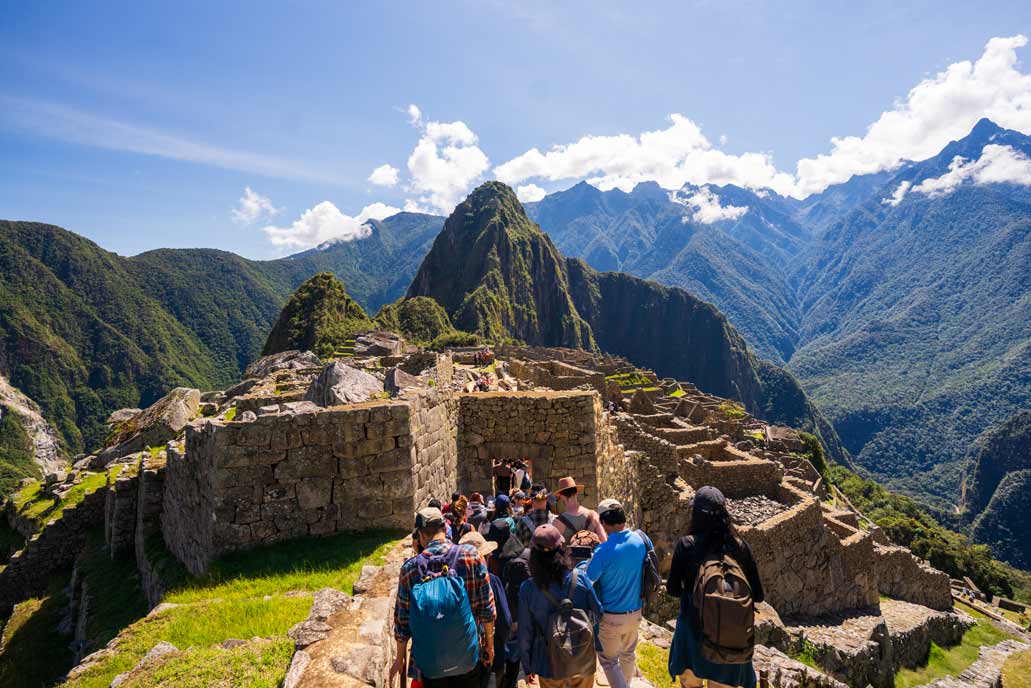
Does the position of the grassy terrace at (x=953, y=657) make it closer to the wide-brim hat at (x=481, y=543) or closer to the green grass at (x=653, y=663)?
the green grass at (x=653, y=663)

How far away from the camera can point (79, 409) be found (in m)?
123

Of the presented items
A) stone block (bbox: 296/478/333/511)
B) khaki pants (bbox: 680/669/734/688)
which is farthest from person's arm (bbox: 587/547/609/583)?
stone block (bbox: 296/478/333/511)

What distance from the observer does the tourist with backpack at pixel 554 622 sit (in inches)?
163

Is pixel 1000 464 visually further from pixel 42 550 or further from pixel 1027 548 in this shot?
pixel 42 550

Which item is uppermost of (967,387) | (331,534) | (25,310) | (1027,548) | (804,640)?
(25,310)

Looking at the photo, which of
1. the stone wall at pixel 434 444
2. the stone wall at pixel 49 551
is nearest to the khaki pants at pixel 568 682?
the stone wall at pixel 434 444

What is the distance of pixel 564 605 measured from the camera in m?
4.21

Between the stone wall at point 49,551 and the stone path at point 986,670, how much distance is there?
28.4m

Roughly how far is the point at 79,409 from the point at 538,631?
158805 millimetres

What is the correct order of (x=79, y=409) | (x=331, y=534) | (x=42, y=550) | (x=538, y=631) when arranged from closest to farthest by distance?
(x=538, y=631), (x=331, y=534), (x=42, y=550), (x=79, y=409)

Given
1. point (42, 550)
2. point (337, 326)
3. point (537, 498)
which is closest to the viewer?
point (537, 498)

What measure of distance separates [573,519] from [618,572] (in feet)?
2.51

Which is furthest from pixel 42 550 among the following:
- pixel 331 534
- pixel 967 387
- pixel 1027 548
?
pixel 967 387

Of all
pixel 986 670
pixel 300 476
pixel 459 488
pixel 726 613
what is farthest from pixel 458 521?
pixel 986 670
